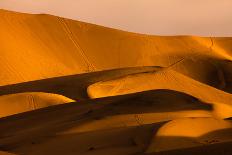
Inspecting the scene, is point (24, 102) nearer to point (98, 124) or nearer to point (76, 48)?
point (98, 124)

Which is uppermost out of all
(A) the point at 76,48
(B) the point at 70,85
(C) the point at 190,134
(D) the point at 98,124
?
(A) the point at 76,48

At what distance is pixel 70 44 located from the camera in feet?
152

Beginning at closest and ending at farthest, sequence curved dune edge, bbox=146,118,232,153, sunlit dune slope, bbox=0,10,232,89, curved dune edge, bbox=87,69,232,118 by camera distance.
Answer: curved dune edge, bbox=146,118,232,153 → curved dune edge, bbox=87,69,232,118 → sunlit dune slope, bbox=0,10,232,89

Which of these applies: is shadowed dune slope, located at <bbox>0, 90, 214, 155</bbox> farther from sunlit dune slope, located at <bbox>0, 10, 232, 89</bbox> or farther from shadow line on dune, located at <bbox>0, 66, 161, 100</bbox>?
sunlit dune slope, located at <bbox>0, 10, 232, 89</bbox>

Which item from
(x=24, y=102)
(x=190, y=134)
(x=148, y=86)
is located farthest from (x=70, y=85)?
(x=190, y=134)

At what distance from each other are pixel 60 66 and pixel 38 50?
238cm

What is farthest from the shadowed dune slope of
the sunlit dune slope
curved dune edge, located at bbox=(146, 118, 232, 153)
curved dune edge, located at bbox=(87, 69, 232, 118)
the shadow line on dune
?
the sunlit dune slope

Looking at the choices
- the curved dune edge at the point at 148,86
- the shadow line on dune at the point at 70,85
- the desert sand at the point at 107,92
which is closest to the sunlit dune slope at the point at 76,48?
the desert sand at the point at 107,92

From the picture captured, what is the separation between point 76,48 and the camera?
46.2 meters

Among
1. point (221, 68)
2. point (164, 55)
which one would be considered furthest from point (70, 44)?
point (221, 68)

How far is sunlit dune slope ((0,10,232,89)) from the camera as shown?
41.4 metres

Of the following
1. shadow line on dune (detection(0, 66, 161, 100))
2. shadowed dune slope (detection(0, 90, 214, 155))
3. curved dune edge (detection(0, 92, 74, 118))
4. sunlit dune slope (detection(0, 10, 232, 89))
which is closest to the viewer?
shadowed dune slope (detection(0, 90, 214, 155))

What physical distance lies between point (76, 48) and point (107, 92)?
19.6 m

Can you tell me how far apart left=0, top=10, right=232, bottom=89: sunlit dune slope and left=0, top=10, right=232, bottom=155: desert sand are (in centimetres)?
7
